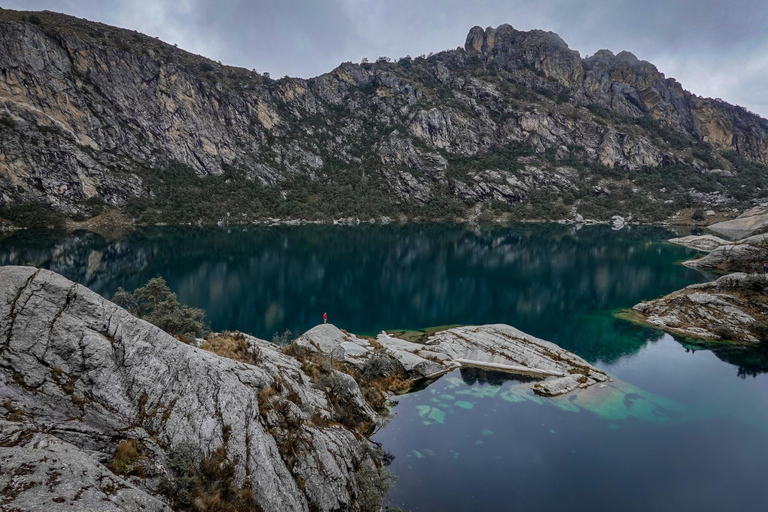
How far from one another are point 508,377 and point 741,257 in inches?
2042

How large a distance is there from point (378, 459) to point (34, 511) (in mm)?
12662

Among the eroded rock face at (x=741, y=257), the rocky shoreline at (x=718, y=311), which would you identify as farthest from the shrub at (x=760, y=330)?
the eroded rock face at (x=741, y=257)

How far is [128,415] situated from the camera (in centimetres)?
879

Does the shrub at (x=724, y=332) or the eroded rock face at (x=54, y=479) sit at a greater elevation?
the eroded rock face at (x=54, y=479)

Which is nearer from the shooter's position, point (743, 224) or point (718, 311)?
point (718, 311)

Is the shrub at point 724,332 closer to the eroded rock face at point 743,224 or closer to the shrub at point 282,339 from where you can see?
the shrub at point 282,339

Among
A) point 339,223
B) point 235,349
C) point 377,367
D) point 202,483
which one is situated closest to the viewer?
point 202,483

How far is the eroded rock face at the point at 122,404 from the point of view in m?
6.84

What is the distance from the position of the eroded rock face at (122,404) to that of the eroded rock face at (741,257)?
59626mm

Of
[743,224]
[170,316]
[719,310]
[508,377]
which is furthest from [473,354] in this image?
[743,224]

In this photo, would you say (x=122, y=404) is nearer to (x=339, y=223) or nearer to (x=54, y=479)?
(x=54, y=479)

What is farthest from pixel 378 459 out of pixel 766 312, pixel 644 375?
pixel 766 312

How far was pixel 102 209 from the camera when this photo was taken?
111125mm

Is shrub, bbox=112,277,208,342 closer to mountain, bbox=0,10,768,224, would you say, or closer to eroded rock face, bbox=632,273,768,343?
eroded rock face, bbox=632,273,768,343
